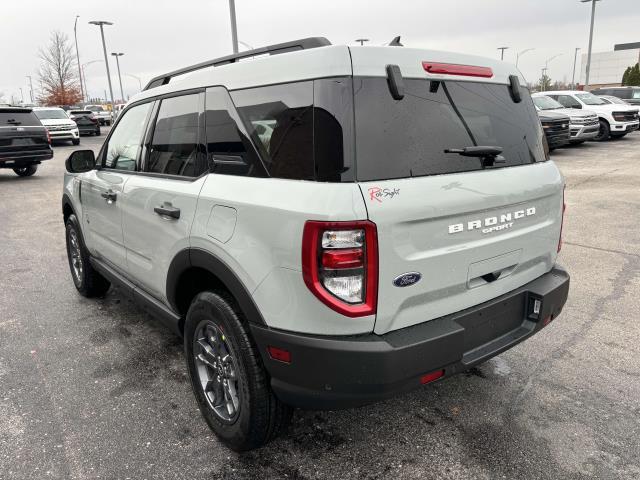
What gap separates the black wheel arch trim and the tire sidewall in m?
0.10

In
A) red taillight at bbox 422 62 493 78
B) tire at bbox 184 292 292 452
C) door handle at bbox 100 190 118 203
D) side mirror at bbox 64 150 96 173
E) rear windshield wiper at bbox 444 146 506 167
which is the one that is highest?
red taillight at bbox 422 62 493 78

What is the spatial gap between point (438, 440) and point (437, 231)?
1.18 meters

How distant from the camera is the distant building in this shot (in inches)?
3169

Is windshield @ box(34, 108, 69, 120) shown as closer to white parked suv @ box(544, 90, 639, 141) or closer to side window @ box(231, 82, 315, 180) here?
white parked suv @ box(544, 90, 639, 141)

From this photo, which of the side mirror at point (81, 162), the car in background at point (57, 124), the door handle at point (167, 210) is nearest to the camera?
the door handle at point (167, 210)

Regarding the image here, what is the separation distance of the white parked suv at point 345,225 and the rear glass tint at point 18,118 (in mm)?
11591

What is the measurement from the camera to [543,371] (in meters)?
3.25

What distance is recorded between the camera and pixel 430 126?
7.14 ft

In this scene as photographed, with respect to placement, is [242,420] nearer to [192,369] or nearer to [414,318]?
[192,369]

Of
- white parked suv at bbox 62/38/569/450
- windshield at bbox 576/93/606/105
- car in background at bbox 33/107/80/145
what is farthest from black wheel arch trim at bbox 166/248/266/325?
car in background at bbox 33/107/80/145

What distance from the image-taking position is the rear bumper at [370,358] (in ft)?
6.42

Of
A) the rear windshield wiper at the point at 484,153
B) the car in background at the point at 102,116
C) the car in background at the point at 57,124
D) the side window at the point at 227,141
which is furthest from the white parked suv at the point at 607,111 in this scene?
the car in background at the point at 102,116

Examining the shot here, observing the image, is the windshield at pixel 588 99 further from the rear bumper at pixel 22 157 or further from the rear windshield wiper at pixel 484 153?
the rear windshield wiper at pixel 484 153

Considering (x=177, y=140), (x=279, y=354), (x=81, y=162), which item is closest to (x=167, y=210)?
(x=177, y=140)
